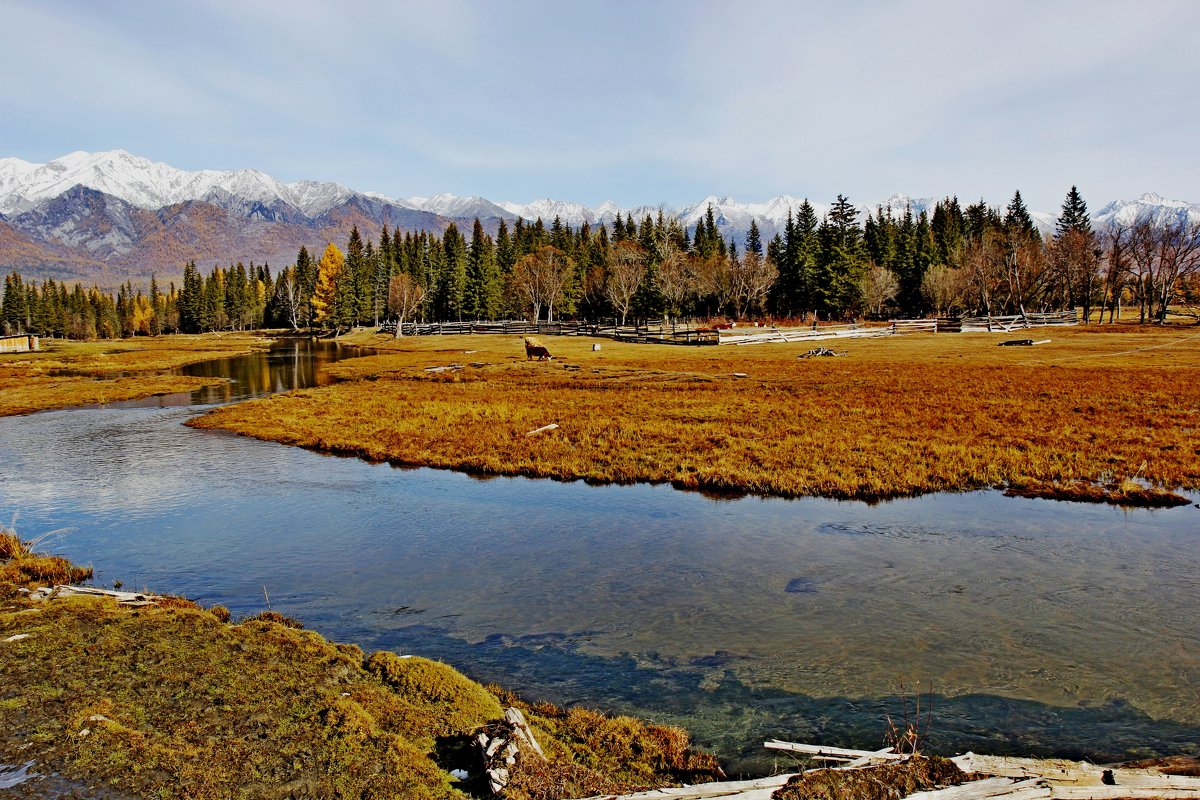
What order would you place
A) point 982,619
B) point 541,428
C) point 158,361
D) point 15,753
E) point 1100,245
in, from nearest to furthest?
point 15,753
point 982,619
point 541,428
point 158,361
point 1100,245

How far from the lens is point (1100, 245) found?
101 meters

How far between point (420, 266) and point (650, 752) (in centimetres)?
12820

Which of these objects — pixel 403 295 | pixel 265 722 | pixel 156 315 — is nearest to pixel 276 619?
pixel 265 722

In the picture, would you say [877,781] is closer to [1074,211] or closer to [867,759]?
[867,759]

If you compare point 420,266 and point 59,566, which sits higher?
point 420,266

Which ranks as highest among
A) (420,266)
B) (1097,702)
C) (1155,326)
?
(420,266)

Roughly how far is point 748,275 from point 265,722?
336ft

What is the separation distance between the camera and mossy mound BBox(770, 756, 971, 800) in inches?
211

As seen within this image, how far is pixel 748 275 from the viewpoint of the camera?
4063 inches

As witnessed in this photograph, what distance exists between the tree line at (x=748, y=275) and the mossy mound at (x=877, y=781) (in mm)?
85110

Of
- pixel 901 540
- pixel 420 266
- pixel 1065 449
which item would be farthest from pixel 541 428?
pixel 420 266

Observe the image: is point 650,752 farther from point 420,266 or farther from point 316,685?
point 420,266

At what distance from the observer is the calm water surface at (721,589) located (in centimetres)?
762

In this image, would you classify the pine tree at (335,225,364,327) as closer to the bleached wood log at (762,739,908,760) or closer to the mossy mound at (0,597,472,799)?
the mossy mound at (0,597,472,799)
